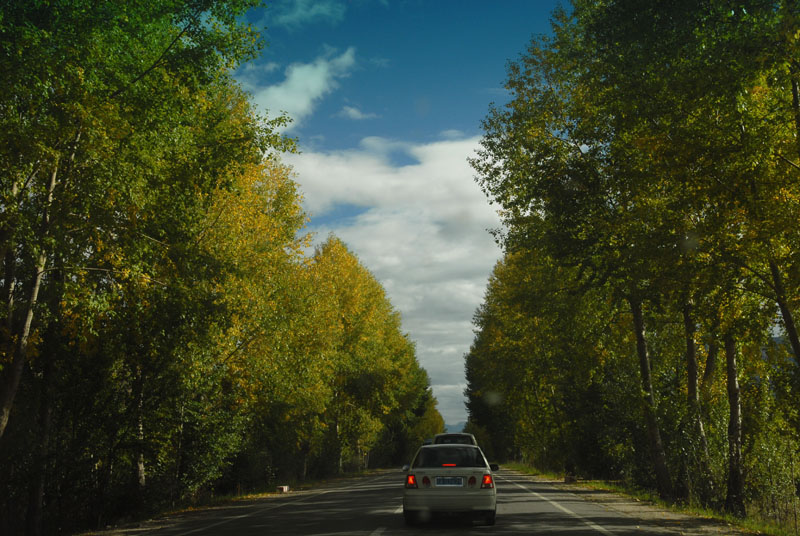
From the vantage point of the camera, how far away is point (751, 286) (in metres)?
14.3

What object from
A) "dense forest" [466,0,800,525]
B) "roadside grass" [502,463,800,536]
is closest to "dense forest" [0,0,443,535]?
"dense forest" [466,0,800,525]

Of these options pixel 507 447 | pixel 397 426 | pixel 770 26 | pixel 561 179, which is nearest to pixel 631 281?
pixel 561 179

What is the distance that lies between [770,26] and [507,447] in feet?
232

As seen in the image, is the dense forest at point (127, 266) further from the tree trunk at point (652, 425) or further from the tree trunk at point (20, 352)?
the tree trunk at point (652, 425)

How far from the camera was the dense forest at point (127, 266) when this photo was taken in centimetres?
1293

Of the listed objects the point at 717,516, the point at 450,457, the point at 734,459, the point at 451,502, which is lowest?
the point at 717,516

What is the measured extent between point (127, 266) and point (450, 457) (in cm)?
773

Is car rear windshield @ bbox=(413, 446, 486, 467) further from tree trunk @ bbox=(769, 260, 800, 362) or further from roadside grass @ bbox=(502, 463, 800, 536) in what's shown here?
tree trunk @ bbox=(769, 260, 800, 362)

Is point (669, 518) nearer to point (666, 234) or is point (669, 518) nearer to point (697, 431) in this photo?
point (666, 234)

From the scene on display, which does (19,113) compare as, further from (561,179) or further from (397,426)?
(397,426)

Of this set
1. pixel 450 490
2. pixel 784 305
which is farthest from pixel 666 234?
pixel 450 490

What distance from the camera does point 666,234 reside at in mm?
14781

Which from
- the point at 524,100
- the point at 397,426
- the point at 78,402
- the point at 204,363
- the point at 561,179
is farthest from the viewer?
the point at 397,426

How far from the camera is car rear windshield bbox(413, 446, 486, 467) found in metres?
12.9
